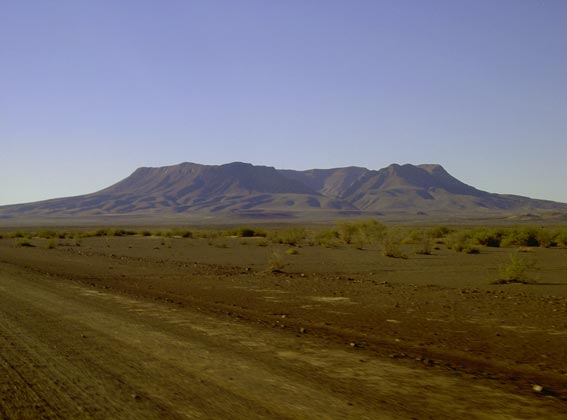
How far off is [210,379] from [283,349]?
2.69 meters

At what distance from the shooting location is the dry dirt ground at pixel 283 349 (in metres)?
9.01

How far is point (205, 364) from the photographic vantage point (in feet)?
37.6

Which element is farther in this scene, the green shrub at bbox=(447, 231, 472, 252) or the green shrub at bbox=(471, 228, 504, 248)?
the green shrub at bbox=(471, 228, 504, 248)

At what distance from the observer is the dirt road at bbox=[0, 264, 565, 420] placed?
28.5ft

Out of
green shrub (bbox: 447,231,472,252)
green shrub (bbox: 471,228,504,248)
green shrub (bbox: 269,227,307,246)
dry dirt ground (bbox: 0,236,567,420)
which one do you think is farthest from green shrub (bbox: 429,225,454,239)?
dry dirt ground (bbox: 0,236,567,420)

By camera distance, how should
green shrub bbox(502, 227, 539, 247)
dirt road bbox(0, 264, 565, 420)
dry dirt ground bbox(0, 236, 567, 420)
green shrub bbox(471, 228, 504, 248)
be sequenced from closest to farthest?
dirt road bbox(0, 264, 565, 420), dry dirt ground bbox(0, 236, 567, 420), green shrub bbox(502, 227, 539, 247), green shrub bbox(471, 228, 504, 248)

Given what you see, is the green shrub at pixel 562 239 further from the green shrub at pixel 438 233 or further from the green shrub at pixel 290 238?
the green shrub at pixel 290 238

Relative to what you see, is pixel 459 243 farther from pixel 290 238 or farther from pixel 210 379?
pixel 210 379

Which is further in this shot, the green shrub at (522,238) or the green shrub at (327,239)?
the green shrub at (327,239)

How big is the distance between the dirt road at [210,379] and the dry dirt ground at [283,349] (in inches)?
1.2

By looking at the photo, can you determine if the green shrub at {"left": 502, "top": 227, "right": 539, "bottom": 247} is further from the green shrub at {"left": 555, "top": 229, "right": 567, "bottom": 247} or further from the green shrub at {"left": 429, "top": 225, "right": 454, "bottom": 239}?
the green shrub at {"left": 429, "top": 225, "right": 454, "bottom": 239}

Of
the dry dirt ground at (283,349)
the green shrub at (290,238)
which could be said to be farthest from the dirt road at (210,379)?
the green shrub at (290,238)

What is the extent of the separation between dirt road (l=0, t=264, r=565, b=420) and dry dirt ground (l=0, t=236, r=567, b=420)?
0.03 metres

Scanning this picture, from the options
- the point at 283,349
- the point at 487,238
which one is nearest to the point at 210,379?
the point at 283,349
